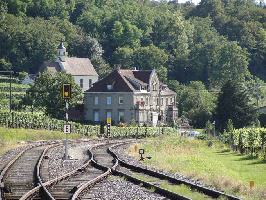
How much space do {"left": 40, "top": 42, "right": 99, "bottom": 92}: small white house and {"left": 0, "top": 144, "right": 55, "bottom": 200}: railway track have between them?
103746mm

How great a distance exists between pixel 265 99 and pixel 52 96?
5986cm

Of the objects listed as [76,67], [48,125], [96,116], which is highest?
[76,67]

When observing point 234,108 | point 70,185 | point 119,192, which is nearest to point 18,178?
point 70,185

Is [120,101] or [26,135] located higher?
[120,101]

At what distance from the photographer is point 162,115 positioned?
379ft

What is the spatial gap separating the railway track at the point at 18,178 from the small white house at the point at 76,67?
4084 inches

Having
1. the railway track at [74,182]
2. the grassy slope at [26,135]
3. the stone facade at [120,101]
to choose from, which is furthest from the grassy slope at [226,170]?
the stone facade at [120,101]

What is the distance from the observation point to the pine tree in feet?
319

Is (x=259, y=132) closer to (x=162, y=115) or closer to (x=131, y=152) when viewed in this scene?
(x=131, y=152)

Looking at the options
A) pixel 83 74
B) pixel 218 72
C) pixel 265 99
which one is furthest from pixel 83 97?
pixel 218 72

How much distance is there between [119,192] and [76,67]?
121417 millimetres

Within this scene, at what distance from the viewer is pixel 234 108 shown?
97750 mm

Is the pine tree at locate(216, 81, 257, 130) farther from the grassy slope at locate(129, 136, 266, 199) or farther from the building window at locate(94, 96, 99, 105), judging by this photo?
the grassy slope at locate(129, 136, 266, 199)

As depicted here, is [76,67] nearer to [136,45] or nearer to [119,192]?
[136,45]
